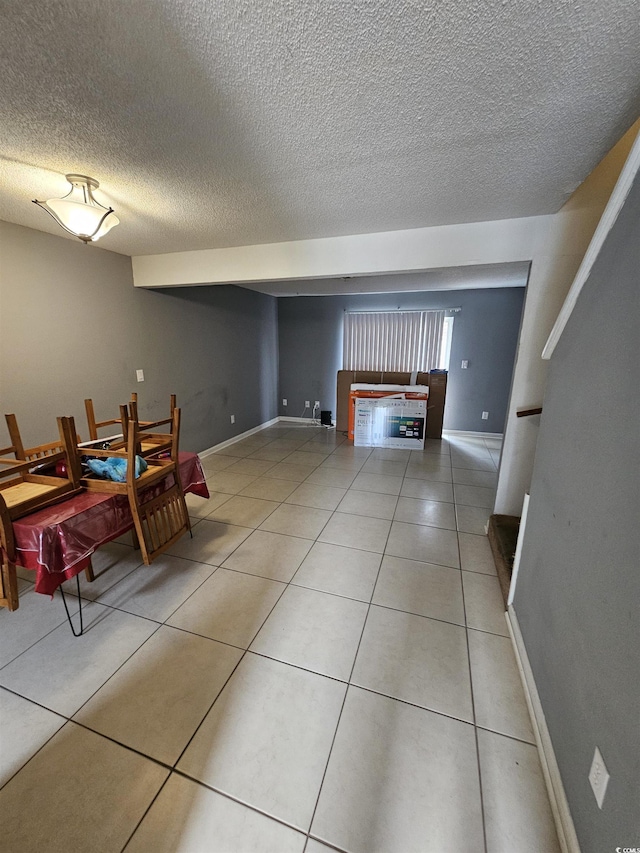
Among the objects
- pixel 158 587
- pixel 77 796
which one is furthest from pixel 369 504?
pixel 77 796

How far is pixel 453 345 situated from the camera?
197 inches

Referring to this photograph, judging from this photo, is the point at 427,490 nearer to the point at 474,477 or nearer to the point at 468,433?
the point at 474,477

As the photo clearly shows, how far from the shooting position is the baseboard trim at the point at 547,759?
2.99 feet

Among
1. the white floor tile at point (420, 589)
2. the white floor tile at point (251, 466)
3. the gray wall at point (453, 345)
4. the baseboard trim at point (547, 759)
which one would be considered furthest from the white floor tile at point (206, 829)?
the gray wall at point (453, 345)

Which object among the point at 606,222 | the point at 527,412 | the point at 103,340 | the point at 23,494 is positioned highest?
the point at 606,222

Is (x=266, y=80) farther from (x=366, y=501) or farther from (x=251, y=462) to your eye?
(x=251, y=462)

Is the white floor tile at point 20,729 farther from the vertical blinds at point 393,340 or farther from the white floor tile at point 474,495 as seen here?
the vertical blinds at point 393,340

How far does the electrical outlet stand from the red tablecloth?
191 centimetres

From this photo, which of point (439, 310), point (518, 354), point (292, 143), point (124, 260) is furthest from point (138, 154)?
point (439, 310)

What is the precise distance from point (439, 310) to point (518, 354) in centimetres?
300

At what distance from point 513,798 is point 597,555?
0.86 metres

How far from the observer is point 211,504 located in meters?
2.95

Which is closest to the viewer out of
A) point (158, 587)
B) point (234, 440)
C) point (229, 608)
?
point (229, 608)

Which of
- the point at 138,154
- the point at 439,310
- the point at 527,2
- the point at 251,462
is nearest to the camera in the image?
the point at 527,2
